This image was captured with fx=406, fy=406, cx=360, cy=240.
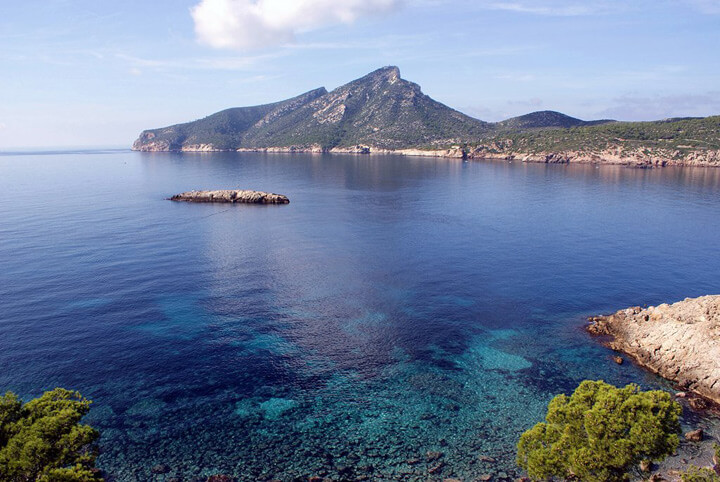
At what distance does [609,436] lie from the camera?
79.6 feet

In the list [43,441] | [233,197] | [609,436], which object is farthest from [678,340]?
[233,197]

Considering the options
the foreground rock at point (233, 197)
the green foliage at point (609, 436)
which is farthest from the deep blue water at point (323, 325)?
the foreground rock at point (233, 197)

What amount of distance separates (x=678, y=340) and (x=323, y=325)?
40533 mm

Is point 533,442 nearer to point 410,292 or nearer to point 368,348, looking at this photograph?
point 368,348

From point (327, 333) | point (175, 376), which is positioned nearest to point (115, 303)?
point (175, 376)

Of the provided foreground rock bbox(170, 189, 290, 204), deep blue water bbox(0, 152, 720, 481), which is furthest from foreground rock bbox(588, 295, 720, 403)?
foreground rock bbox(170, 189, 290, 204)

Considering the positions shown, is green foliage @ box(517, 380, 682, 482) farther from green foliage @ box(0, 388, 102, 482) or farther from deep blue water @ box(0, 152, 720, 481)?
green foliage @ box(0, 388, 102, 482)

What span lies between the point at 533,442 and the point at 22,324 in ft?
192

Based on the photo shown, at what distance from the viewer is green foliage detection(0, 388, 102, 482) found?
2181cm

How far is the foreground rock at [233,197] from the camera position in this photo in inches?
5489

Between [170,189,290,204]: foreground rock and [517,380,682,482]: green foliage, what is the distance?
121862mm

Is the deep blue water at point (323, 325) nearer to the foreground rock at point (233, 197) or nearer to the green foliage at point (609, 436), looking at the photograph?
the green foliage at point (609, 436)

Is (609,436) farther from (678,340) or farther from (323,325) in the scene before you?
(323,325)

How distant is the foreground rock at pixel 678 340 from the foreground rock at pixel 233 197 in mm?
108072
